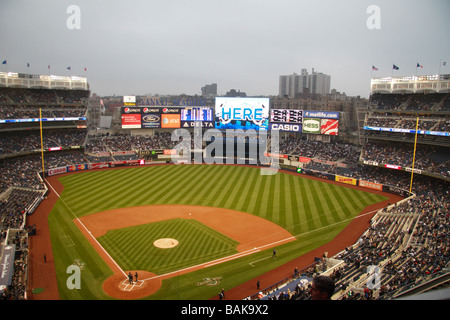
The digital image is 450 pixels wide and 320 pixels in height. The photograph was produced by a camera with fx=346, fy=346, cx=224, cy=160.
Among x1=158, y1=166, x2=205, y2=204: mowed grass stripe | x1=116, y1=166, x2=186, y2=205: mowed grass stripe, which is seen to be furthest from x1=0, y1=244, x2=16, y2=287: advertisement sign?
x1=158, y1=166, x2=205, y2=204: mowed grass stripe

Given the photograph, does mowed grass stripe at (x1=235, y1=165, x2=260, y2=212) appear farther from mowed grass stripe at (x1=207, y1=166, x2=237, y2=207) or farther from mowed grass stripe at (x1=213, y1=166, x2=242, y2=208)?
mowed grass stripe at (x1=207, y1=166, x2=237, y2=207)

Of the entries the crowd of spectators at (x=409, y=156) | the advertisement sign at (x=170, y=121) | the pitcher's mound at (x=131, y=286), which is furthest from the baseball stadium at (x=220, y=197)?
the advertisement sign at (x=170, y=121)

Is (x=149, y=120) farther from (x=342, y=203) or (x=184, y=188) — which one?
(x=342, y=203)

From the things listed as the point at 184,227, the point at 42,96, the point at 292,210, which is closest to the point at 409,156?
the point at 292,210

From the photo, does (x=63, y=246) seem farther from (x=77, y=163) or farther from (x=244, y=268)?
(x=77, y=163)

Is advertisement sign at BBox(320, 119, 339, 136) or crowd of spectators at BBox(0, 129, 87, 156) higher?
advertisement sign at BBox(320, 119, 339, 136)

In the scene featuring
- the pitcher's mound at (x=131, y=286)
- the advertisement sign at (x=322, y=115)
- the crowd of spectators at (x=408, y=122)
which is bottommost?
the pitcher's mound at (x=131, y=286)

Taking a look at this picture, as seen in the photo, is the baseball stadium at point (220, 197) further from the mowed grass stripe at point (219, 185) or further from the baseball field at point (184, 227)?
the mowed grass stripe at point (219, 185)

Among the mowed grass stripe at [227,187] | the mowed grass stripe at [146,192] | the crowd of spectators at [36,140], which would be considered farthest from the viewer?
the crowd of spectators at [36,140]
